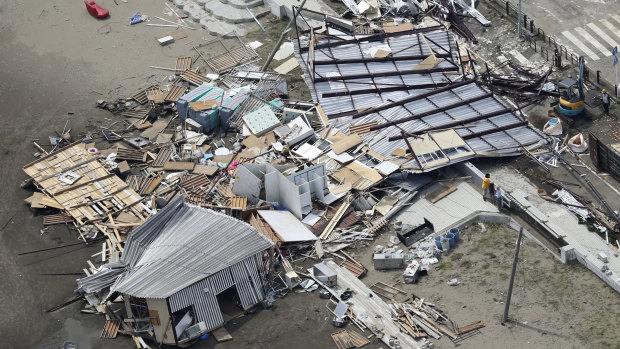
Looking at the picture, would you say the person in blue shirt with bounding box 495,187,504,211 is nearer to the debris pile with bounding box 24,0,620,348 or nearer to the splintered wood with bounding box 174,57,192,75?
the debris pile with bounding box 24,0,620,348

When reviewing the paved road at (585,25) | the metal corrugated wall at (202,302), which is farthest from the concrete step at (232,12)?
the metal corrugated wall at (202,302)

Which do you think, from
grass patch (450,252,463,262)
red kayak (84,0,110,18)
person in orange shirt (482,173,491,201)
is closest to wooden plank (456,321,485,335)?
grass patch (450,252,463,262)

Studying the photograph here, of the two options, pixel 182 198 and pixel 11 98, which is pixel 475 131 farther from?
pixel 11 98

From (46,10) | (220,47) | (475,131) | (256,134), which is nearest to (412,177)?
(475,131)

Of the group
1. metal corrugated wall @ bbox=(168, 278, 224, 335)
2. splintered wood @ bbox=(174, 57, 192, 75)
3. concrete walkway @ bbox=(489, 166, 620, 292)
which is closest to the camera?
metal corrugated wall @ bbox=(168, 278, 224, 335)

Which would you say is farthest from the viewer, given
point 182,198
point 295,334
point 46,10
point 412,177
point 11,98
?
point 46,10

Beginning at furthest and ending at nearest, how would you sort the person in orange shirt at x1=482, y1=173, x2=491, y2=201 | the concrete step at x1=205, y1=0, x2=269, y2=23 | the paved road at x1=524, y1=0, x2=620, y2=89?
the concrete step at x1=205, y1=0, x2=269, y2=23, the paved road at x1=524, y1=0, x2=620, y2=89, the person in orange shirt at x1=482, y1=173, x2=491, y2=201
